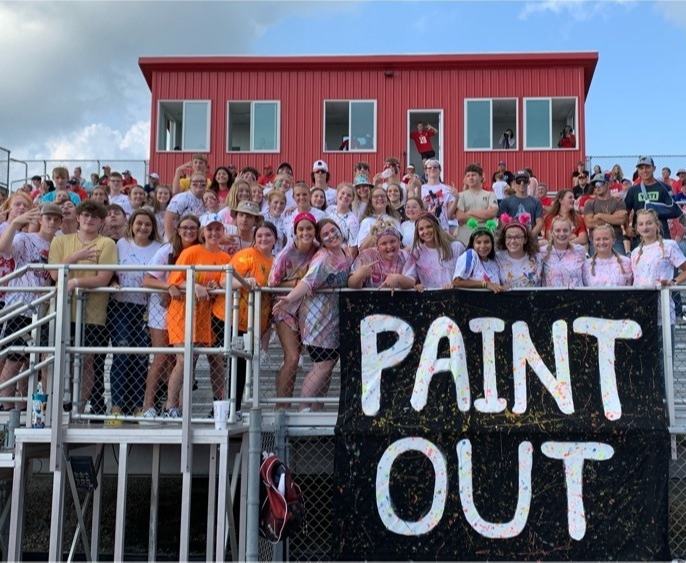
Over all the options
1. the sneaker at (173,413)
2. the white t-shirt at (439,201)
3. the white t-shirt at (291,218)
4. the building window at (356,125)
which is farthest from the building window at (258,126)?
the sneaker at (173,413)

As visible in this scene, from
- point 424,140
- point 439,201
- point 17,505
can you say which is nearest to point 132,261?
point 17,505

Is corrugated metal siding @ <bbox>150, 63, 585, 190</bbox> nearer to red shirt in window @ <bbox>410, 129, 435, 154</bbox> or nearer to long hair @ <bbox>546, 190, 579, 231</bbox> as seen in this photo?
red shirt in window @ <bbox>410, 129, 435, 154</bbox>

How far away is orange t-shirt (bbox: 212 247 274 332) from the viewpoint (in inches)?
274

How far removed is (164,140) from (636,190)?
46.1ft

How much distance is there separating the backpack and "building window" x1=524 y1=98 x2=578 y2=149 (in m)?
16.6

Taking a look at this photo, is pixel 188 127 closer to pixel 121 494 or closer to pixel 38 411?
pixel 38 411

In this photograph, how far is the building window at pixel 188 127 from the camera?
21.5m

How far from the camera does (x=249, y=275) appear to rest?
23.7 ft

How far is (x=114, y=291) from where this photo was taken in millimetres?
6574

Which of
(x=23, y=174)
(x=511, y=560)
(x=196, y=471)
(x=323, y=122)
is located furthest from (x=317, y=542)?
(x=23, y=174)

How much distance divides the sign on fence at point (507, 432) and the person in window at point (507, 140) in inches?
596

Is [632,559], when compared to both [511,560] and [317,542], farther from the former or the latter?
[317,542]

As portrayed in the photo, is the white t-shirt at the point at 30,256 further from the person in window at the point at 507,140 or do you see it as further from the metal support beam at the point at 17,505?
the person in window at the point at 507,140

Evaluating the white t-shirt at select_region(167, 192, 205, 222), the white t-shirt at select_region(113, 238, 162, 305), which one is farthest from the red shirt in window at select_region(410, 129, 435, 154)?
the white t-shirt at select_region(113, 238, 162, 305)
